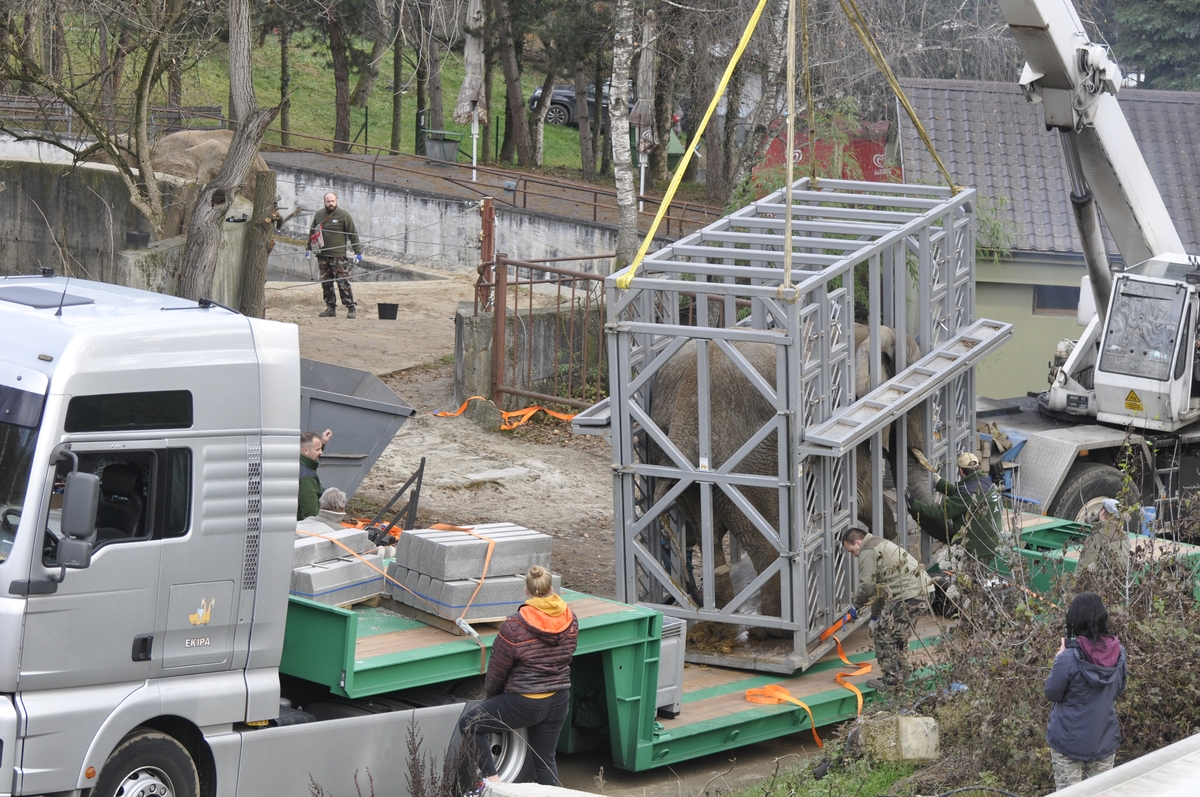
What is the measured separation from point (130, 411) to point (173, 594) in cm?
87

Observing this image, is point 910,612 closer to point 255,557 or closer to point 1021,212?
point 255,557

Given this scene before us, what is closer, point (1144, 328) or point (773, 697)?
point (773, 697)

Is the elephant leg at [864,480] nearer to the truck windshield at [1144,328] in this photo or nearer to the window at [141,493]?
the truck windshield at [1144,328]

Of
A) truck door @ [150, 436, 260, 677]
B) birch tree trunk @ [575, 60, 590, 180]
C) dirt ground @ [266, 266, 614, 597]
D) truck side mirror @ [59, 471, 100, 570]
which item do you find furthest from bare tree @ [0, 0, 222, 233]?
birch tree trunk @ [575, 60, 590, 180]

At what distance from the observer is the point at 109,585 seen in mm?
6293

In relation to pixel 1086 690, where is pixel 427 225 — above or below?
above

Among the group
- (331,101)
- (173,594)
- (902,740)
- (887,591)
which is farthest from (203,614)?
(331,101)

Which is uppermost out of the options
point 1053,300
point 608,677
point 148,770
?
point 1053,300

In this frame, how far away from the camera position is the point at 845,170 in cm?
1778

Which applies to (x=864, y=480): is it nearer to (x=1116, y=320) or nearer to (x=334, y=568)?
(x=1116, y=320)

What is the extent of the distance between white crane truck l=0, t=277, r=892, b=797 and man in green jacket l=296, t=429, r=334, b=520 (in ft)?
5.40

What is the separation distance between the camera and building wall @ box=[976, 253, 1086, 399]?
2053cm

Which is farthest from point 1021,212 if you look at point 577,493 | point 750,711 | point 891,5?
point 750,711

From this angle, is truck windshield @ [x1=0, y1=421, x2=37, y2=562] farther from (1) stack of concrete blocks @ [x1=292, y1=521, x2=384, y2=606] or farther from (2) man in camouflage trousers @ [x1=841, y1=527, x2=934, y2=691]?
(2) man in camouflage trousers @ [x1=841, y1=527, x2=934, y2=691]
